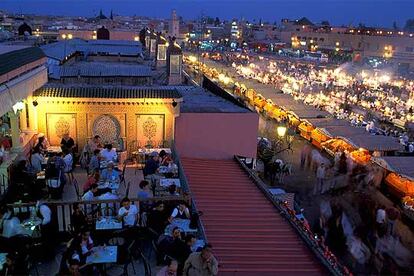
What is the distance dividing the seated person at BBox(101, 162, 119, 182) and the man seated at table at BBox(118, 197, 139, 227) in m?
2.19

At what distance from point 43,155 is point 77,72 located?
28.7ft

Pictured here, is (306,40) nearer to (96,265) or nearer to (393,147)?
(393,147)

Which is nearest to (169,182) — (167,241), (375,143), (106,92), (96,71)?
(167,241)

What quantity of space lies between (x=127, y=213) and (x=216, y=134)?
753cm

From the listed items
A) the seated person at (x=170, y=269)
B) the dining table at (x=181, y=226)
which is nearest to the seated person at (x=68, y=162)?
the dining table at (x=181, y=226)

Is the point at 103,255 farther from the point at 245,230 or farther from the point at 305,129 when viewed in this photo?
the point at 305,129

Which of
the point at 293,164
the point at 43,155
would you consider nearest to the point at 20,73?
the point at 43,155

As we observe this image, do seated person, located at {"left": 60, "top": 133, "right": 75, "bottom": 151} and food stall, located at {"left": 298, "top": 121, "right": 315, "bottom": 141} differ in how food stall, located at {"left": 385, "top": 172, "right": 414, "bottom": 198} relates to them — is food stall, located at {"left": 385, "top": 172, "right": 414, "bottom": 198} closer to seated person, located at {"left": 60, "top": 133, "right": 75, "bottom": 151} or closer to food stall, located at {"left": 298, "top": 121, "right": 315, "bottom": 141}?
food stall, located at {"left": 298, "top": 121, "right": 315, "bottom": 141}

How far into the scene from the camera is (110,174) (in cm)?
987

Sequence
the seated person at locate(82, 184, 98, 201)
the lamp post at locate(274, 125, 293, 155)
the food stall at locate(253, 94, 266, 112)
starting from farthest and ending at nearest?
1. the food stall at locate(253, 94, 266, 112)
2. the lamp post at locate(274, 125, 293, 155)
3. the seated person at locate(82, 184, 98, 201)

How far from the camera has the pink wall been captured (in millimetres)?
14469

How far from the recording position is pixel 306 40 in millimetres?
95188

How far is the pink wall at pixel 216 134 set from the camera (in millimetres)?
14469

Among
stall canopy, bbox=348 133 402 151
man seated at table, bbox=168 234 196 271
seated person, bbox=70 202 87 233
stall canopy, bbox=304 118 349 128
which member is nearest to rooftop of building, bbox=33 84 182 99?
seated person, bbox=70 202 87 233
